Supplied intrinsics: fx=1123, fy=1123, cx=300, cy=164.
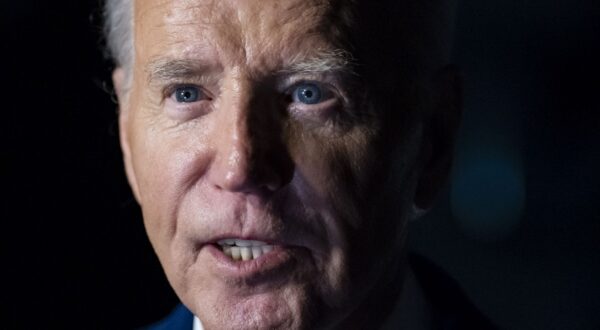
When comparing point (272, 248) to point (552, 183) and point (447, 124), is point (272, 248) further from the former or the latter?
point (552, 183)

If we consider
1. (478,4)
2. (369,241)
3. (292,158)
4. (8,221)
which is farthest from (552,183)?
(8,221)

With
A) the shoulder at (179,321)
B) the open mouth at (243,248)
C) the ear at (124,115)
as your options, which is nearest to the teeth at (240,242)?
the open mouth at (243,248)

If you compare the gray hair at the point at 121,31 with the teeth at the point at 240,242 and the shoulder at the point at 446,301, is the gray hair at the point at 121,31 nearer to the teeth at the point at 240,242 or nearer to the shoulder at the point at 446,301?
the teeth at the point at 240,242

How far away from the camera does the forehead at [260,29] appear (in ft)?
5.79

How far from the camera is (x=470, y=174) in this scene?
2.67m

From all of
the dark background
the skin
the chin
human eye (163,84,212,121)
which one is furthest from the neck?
the dark background

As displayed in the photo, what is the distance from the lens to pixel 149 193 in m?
1.92

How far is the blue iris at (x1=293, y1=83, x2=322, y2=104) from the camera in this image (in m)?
1.80

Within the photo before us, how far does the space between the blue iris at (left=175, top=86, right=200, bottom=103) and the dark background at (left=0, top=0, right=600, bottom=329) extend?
707 mm

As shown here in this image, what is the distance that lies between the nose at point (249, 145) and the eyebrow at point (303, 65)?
0.20 ft

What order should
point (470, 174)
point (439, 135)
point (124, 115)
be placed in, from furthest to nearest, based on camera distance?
point (470, 174) → point (124, 115) → point (439, 135)

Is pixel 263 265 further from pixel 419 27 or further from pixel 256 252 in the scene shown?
pixel 419 27

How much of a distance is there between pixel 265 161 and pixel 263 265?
170 millimetres

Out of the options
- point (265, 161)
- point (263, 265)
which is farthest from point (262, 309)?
point (265, 161)
